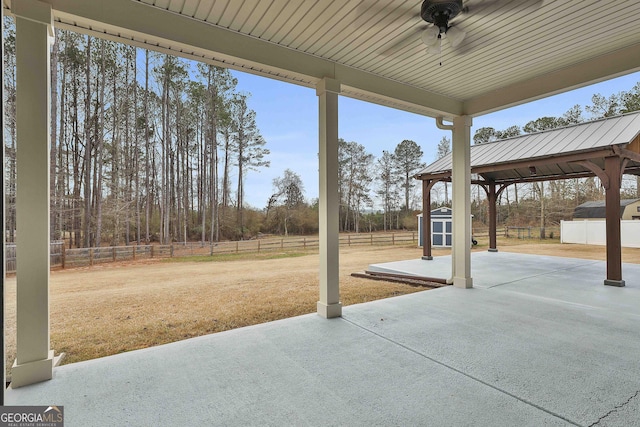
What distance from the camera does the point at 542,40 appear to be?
2.80 metres

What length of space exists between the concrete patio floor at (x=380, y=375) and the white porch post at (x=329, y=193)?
0.25 meters

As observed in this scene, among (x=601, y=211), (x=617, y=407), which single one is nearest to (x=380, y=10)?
(x=617, y=407)

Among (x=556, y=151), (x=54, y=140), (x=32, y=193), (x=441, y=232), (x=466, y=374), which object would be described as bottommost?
(x=466, y=374)

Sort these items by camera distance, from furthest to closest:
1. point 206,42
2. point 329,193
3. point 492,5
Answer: point 329,193 → point 206,42 → point 492,5

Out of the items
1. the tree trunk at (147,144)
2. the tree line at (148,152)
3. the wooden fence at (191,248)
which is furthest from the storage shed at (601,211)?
the tree trunk at (147,144)

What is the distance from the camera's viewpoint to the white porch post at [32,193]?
77.0 inches

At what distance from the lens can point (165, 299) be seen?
497 centimetres

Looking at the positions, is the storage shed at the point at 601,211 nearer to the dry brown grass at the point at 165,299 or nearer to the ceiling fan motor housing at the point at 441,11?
the dry brown grass at the point at 165,299

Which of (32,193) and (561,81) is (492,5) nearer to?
(561,81)

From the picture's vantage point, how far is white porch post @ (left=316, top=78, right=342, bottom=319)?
3182 mm

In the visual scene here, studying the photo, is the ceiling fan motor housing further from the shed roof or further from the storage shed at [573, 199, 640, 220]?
the storage shed at [573, 199, 640, 220]

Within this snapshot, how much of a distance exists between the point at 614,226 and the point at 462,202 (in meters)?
2.62

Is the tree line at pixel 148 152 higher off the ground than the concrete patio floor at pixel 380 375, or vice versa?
the tree line at pixel 148 152

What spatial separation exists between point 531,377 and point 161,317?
4.29 m
